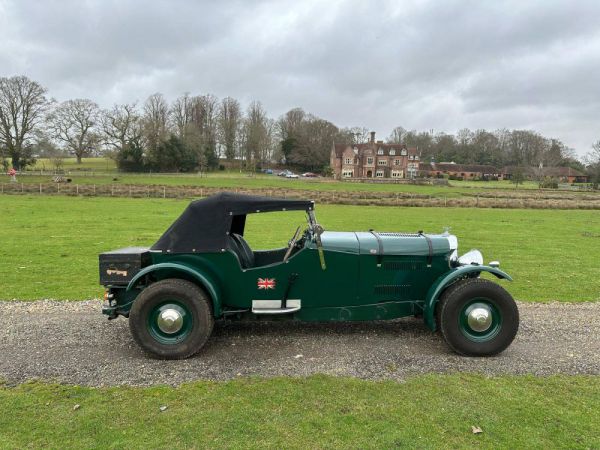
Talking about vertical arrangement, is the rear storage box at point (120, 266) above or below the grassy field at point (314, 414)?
above

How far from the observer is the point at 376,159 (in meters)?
98.2

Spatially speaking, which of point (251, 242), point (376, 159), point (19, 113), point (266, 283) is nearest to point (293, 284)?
point (266, 283)

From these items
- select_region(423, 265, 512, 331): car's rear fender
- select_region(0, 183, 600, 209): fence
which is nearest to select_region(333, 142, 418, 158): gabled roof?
select_region(0, 183, 600, 209): fence

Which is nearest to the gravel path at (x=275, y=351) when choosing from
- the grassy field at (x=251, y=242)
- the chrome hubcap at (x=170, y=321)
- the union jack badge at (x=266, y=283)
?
the chrome hubcap at (x=170, y=321)

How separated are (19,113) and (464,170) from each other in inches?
3794

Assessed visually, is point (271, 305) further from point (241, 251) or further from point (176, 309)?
point (176, 309)

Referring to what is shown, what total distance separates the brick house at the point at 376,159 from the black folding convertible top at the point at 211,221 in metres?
92.5

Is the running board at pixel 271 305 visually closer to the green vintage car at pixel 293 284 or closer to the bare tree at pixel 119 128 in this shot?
the green vintage car at pixel 293 284

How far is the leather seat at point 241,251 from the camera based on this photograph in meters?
5.62

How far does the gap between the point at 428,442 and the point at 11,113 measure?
252 ft

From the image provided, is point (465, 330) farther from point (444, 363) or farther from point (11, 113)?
point (11, 113)

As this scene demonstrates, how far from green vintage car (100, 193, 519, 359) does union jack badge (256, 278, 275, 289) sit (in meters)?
0.02

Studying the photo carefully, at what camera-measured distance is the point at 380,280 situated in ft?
18.0

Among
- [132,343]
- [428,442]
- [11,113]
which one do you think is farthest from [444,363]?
[11,113]
